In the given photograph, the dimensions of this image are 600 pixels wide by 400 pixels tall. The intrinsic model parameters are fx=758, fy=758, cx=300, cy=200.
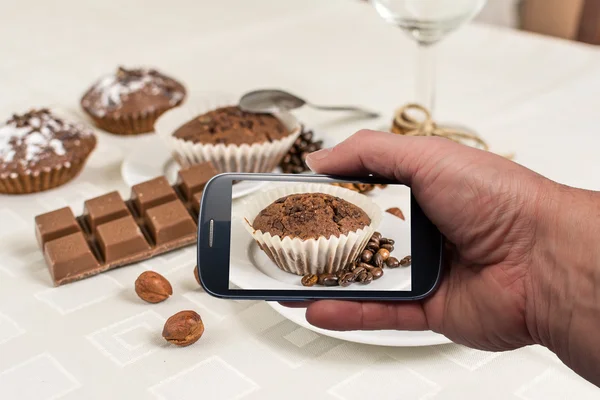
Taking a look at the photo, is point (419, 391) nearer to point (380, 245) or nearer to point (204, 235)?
point (380, 245)

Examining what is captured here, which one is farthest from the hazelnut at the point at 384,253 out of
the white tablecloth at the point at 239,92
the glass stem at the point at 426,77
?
the glass stem at the point at 426,77

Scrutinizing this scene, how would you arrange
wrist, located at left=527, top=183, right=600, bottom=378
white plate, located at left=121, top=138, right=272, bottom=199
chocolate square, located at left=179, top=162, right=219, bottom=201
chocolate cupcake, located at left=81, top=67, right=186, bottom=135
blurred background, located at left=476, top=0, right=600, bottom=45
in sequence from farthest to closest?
blurred background, located at left=476, top=0, right=600, bottom=45, chocolate cupcake, located at left=81, top=67, right=186, bottom=135, white plate, located at left=121, top=138, right=272, bottom=199, chocolate square, located at left=179, top=162, right=219, bottom=201, wrist, located at left=527, top=183, right=600, bottom=378

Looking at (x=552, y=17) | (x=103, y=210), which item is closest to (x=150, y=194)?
(x=103, y=210)

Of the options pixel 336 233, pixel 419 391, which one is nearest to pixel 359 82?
pixel 336 233

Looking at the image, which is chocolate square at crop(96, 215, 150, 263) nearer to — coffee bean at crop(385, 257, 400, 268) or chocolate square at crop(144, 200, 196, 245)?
chocolate square at crop(144, 200, 196, 245)

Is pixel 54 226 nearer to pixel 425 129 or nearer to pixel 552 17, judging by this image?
pixel 425 129

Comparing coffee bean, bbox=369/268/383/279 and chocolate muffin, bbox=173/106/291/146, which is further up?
chocolate muffin, bbox=173/106/291/146

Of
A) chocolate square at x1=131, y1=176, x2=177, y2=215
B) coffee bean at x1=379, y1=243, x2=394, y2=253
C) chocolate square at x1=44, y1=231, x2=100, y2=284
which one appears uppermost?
coffee bean at x1=379, y1=243, x2=394, y2=253

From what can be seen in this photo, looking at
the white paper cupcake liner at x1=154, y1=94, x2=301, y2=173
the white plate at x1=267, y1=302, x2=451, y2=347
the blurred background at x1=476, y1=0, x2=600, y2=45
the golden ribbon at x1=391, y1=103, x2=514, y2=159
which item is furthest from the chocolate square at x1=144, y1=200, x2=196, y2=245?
→ the blurred background at x1=476, y1=0, x2=600, y2=45
